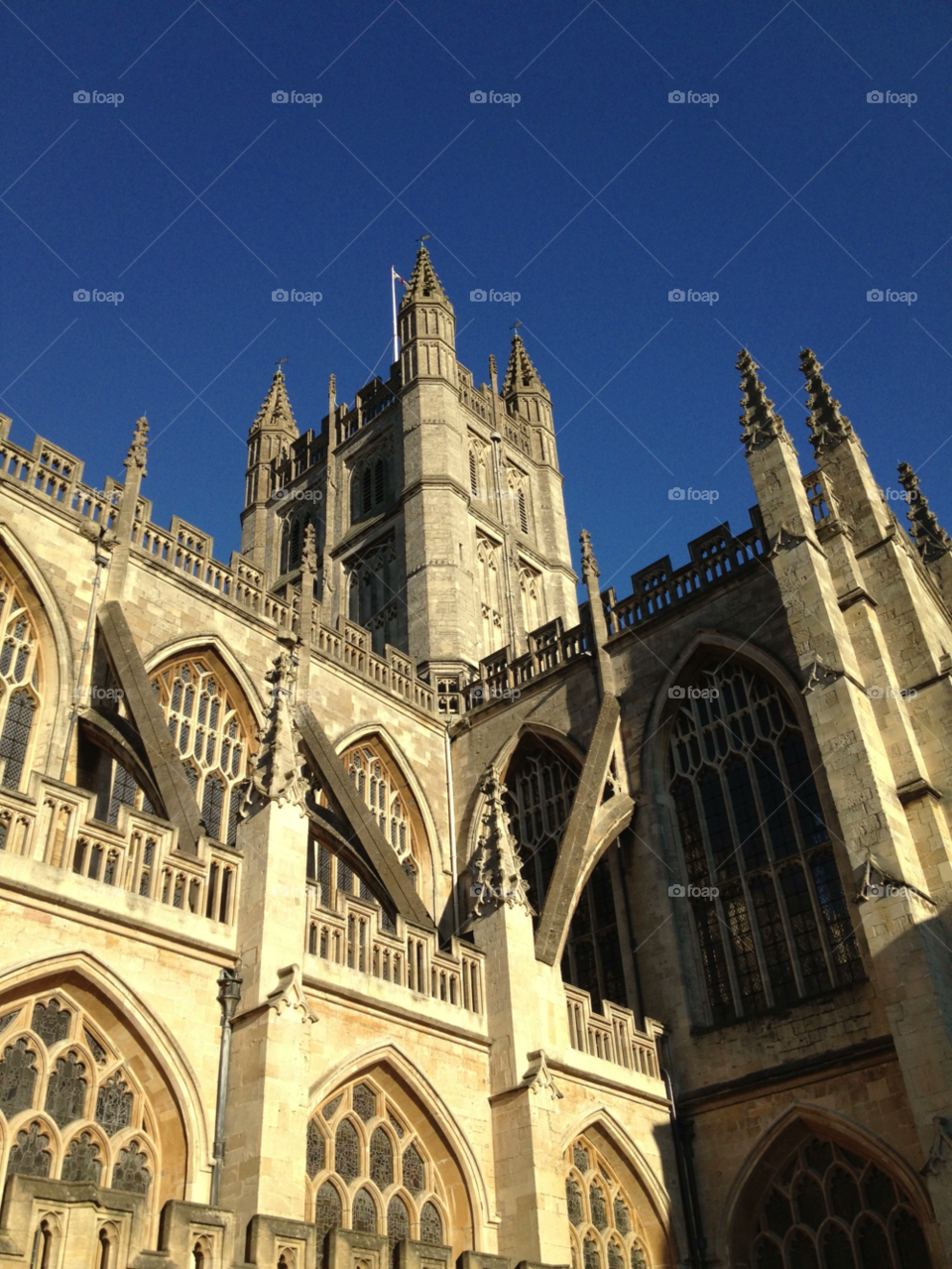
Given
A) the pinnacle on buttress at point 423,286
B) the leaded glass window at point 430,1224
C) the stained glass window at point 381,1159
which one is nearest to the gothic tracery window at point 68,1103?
the stained glass window at point 381,1159

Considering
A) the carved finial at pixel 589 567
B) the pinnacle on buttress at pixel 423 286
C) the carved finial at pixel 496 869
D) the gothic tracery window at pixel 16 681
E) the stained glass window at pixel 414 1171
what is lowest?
the stained glass window at pixel 414 1171

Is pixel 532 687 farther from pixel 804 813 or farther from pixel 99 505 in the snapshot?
pixel 99 505

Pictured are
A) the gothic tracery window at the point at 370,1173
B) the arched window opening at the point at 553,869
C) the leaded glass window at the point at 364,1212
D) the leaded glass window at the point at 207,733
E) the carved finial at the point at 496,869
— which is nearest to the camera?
the gothic tracery window at the point at 370,1173

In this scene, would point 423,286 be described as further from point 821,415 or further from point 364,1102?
point 364,1102

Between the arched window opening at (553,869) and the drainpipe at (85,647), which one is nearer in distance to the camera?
the drainpipe at (85,647)

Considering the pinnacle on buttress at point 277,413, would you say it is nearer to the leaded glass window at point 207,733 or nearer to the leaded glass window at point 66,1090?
the leaded glass window at point 207,733

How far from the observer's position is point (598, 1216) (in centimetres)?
1421

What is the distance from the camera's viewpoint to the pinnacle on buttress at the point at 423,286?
113ft

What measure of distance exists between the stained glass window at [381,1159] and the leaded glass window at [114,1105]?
120 inches

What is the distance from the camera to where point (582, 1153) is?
47.3 feet

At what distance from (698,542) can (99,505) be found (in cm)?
1011

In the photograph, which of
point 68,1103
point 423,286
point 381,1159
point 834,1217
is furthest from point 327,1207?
point 423,286

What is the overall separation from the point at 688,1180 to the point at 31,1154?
929 cm

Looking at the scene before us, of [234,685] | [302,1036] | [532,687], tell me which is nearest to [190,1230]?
[302,1036]
